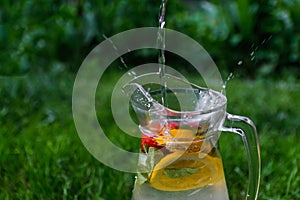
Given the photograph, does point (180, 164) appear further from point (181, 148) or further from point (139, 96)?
point (139, 96)

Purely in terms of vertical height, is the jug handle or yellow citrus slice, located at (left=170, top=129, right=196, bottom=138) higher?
yellow citrus slice, located at (left=170, top=129, right=196, bottom=138)

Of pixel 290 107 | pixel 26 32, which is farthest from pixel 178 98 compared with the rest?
pixel 26 32

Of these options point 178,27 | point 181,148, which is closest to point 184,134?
point 181,148

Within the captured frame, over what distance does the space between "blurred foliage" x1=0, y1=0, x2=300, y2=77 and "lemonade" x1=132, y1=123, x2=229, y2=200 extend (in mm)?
1543

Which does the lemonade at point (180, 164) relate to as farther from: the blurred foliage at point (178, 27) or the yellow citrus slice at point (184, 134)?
the blurred foliage at point (178, 27)

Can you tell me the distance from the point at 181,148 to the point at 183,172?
38 millimetres

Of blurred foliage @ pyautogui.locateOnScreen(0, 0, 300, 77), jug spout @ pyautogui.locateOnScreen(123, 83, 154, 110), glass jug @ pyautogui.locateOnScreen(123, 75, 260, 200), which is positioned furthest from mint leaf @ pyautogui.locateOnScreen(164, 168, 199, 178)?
blurred foliage @ pyautogui.locateOnScreen(0, 0, 300, 77)

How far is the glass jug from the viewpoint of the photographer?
0.88 m

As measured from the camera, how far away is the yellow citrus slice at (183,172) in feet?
2.93

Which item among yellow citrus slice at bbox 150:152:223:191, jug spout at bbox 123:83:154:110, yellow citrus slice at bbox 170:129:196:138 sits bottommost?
yellow citrus slice at bbox 150:152:223:191

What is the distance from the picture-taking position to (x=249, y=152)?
0.98m

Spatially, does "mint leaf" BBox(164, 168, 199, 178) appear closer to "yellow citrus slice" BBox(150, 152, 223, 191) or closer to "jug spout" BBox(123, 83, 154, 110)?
"yellow citrus slice" BBox(150, 152, 223, 191)

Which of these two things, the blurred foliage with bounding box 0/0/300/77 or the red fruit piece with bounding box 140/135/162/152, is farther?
the blurred foliage with bounding box 0/0/300/77

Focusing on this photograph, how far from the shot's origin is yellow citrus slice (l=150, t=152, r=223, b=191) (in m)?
0.89
